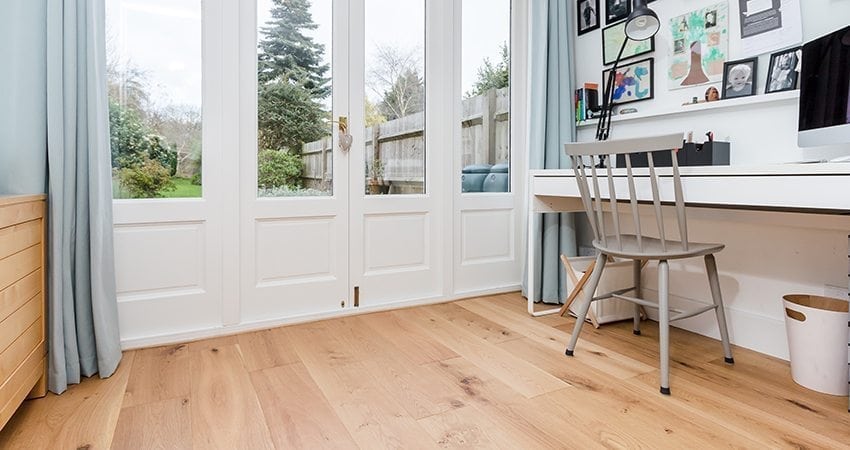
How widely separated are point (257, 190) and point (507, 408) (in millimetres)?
1506

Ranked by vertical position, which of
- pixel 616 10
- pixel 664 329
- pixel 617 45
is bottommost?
pixel 664 329

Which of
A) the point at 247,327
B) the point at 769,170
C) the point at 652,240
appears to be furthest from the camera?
the point at 247,327

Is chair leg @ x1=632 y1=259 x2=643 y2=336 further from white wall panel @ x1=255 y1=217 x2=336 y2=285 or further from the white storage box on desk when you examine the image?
white wall panel @ x1=255 y1=217 x2=336 y2=285

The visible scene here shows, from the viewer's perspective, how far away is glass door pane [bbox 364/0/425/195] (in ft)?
8.31

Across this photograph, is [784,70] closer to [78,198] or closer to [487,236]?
[487,236]

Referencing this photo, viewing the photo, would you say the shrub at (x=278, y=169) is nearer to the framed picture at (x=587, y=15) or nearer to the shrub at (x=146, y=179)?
the shrub at (x=146, y=179)

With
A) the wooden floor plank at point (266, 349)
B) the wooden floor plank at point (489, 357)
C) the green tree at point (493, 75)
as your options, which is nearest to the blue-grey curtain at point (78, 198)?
the wooden floor plank at point (266, 349)

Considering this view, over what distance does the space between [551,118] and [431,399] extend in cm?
180

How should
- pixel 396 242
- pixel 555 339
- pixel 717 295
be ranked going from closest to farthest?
pixel 717 295 → pixel 555 339 → pixel 396 242

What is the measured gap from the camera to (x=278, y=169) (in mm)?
2328

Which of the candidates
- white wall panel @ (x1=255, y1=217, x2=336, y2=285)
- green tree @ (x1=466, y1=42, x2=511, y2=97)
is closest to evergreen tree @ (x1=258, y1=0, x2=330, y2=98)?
white wall panel @ (x1=255, y1=217, x2=336, y2=285)

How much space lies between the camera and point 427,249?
2.75 m

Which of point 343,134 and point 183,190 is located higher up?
point 343,134

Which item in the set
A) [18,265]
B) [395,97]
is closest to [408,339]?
[395,97]
